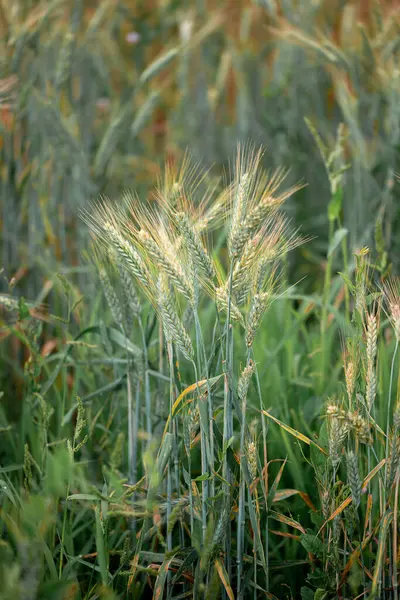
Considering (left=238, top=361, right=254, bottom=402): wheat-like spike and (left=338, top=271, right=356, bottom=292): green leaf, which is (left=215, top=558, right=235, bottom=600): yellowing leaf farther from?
(left=338, top=271, right=356, bottom=292): green leaf

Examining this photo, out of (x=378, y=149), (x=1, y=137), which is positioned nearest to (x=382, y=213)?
(x=378, y=149)

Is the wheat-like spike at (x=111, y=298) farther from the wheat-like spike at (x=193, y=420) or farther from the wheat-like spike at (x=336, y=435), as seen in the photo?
the wheat-like spike at (x=336, y=435)

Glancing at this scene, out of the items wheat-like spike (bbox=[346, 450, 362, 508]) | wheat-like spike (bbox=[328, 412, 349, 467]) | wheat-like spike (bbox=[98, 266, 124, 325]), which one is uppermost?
wheat-like spike (bbox=[98, 266, 124, 325])

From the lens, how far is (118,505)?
95cm

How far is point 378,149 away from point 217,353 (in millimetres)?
1214

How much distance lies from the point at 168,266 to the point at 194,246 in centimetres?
5

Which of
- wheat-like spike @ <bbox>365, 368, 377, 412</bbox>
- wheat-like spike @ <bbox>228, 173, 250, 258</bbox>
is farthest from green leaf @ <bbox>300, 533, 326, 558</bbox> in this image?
wheat-like spike @ <bbox>228, 173, 250, 258</bbox>

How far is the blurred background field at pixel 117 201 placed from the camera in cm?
108

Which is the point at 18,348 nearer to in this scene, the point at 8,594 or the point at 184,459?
the point at 184,459

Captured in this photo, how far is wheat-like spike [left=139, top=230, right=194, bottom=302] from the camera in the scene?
0.85 meters

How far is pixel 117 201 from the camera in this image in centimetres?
187

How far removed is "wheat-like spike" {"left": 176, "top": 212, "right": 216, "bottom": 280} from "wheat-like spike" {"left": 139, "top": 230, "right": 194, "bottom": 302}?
0.10ft

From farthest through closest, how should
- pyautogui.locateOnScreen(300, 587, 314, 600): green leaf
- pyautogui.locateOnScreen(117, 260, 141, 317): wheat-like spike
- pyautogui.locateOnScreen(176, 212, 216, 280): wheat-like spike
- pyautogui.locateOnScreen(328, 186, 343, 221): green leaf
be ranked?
1. pyautogui.locateOnScreen(328, 186, 343, 221): green leaf
2. pyautogui.locateOnScreen(117, 260, 141, 317): wheat-like spike
3. pyautogui.locateOnScreen(300, 587, 314, 600): green leaf
4. pyautogui.locateOnScreen(176, 212, 216, 280): wheat-like spike

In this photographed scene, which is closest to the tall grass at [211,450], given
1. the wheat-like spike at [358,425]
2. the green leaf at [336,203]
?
the wheat-like spike at [358,425]
